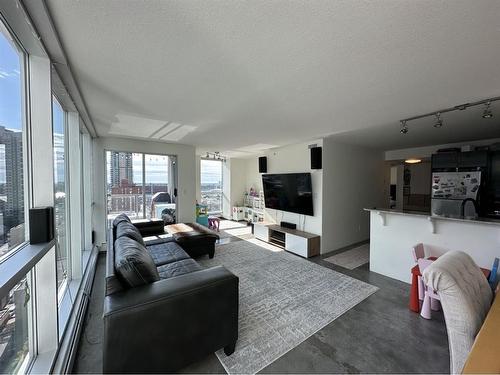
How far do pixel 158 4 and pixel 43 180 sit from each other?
1438 mm

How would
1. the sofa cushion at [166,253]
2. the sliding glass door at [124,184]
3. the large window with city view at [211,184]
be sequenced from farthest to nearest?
the large window with city view at [211,184] → the sliding glass door at [124,184] → the sofa cushion at [166,253]

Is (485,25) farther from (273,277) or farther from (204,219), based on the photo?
(204,219)

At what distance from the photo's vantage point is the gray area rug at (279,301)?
5.88ft

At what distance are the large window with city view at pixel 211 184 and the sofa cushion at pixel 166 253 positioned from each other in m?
4.16

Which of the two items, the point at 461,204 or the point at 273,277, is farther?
the point at 461,204

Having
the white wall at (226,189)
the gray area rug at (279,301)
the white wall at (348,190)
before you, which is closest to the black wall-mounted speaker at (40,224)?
the gray area rug at (279,301)

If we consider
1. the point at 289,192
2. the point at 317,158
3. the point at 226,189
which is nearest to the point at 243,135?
the point at 317,158

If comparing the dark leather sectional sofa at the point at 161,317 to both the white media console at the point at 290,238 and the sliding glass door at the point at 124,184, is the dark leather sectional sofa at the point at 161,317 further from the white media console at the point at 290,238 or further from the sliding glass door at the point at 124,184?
the sliding glass door at the point at 124,184

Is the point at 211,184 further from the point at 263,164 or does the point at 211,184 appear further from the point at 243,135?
the point at 243,135

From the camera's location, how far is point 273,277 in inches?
125

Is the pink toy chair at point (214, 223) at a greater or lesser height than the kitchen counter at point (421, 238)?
lesser

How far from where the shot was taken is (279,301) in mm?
2523

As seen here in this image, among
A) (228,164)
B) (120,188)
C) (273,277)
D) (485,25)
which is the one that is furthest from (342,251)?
(120,188)

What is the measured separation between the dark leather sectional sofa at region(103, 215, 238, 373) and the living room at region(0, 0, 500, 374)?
11 mm
